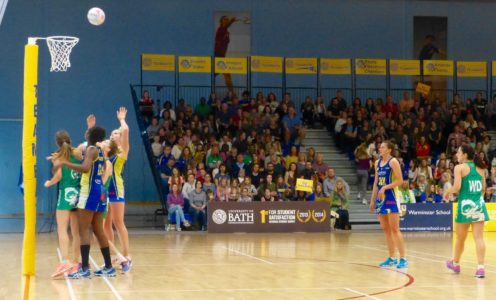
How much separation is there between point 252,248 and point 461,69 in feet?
52.7

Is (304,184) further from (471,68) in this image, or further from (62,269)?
(62,269)

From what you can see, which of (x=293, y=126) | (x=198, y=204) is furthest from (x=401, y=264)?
(x=293, y=126)

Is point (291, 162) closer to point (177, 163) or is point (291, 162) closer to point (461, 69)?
point (177, 163)

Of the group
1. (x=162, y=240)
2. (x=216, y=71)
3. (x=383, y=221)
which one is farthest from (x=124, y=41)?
(x=383, y=221)

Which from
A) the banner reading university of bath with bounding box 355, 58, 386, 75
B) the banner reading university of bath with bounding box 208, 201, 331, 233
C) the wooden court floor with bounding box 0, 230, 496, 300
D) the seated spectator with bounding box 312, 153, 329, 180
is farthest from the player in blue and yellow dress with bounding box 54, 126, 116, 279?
the banner reading university of bath with bounding box 355, 58, 386, 75

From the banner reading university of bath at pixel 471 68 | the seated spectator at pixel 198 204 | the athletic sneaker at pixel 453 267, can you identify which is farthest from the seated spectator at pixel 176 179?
the banner reading university of bath at pixel 471 68

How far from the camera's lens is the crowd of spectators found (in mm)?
22969

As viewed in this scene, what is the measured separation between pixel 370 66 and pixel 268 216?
946 centimetres

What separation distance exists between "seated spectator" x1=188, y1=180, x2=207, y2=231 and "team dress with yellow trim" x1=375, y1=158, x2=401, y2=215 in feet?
32.4

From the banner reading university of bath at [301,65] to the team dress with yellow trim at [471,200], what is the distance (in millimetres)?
16966

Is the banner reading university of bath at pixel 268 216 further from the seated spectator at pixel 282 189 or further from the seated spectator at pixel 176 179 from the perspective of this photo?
the seated spectator at pixel 176 179

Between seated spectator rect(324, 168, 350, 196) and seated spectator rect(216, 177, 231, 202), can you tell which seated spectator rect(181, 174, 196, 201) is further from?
seated spectator rect(324, 168, 350, 196)

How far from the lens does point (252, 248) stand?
54.3ft

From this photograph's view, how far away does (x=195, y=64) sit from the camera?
27.1 meters
